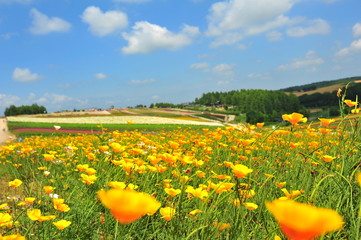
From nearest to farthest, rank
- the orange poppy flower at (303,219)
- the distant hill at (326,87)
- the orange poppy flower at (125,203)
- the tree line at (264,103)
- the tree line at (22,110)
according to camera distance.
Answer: the orange poppy flower at (303,219)
the orange poppy flower at (125,203)
the tree line at (22,110)
the tree line at (264,103)
the distant hill at (326,87)

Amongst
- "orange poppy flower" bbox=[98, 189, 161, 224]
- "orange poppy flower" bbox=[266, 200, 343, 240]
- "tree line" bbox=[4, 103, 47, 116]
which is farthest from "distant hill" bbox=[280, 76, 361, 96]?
"orange poppy flower" bbox=[98, 189, 161, 224]

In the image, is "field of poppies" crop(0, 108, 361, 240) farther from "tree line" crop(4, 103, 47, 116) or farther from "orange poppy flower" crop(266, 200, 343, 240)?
"tree line" crop(4, 103, 47, 116)

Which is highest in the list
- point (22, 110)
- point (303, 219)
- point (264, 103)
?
point (22, 110)

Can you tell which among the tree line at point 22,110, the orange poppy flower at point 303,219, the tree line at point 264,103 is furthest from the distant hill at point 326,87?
the orange poppy flower at point 303,219

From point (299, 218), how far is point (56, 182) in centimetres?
360

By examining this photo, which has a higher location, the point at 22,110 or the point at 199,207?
the point at 22,110

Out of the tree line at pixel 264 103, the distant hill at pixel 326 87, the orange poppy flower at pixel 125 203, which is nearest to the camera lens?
the orange poppy flower at pixel 125 203

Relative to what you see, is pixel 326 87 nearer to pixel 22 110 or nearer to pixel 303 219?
pixel 22 110

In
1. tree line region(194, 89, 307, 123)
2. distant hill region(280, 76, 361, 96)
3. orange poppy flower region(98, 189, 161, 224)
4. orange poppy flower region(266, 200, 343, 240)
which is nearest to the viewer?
orange poppy flower region(266, 200, 343, 240)

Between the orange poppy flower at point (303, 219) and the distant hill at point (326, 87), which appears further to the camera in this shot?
the distant hill at point (326, 87)

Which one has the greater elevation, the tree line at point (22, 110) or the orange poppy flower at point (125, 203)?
the tree line at point (22, 110)

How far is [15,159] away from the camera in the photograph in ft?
22.5

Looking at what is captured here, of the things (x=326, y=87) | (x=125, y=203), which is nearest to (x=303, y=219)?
(x=125, y=203)

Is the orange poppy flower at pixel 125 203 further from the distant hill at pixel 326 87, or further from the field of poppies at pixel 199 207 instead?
the distant hill at pixel 326 87
